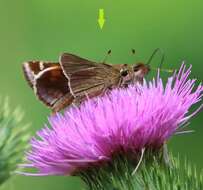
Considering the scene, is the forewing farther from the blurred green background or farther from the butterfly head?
the blurred green background

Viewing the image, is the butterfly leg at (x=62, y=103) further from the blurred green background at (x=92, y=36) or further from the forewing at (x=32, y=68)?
the blurred green background at (x=92, y=36)

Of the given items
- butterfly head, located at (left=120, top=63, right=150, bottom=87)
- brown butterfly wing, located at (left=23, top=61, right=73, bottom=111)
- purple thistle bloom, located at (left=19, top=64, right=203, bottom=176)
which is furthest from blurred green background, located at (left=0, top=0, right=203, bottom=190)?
purple thistle bloom, located at (left=19, top=64, right=203, bottom=176)

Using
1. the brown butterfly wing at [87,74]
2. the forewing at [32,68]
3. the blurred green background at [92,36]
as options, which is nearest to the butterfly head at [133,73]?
the brown butterfly wing at [87,74]

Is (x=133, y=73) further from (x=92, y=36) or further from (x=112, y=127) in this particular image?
(x=92, y=36)

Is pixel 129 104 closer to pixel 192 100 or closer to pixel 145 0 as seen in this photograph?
pixel 192 100

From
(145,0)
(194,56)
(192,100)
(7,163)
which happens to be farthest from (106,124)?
(145,0)

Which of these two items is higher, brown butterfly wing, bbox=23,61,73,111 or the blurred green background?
brown butterfly wing, bbox=23,61,73,111

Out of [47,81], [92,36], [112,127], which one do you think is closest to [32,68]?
[47,81]
